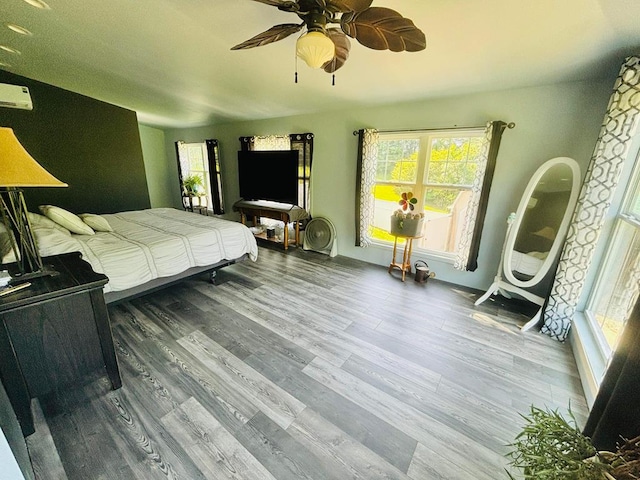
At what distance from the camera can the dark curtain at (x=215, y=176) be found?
556 cm

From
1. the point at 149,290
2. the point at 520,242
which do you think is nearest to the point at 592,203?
the point at 520,242

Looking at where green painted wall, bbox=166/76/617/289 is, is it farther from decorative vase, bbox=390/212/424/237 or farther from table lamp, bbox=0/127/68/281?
table lamp, bbox=0/127/68/281

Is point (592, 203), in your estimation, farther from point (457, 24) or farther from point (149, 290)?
point (149, 290)

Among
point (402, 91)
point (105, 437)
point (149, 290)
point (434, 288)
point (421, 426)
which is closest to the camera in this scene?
point (105, 437)

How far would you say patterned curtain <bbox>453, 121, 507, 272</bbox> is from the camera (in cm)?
264

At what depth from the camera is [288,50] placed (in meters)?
2.15

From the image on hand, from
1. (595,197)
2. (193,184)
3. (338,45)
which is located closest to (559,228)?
(595,197)

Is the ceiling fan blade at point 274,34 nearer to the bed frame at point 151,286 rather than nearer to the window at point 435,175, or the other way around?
the bed frame at point 151,286

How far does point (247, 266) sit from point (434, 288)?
2.61m

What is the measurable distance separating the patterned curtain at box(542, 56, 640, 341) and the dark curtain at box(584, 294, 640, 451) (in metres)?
1.43

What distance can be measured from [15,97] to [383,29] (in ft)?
15.9

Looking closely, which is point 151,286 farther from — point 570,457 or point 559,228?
point 559,228

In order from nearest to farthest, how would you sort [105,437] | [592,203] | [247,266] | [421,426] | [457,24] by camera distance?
[105,437] < [421,426] < [457,24] < [592,203] < [247,266]

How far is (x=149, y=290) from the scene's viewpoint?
96.1 inches
